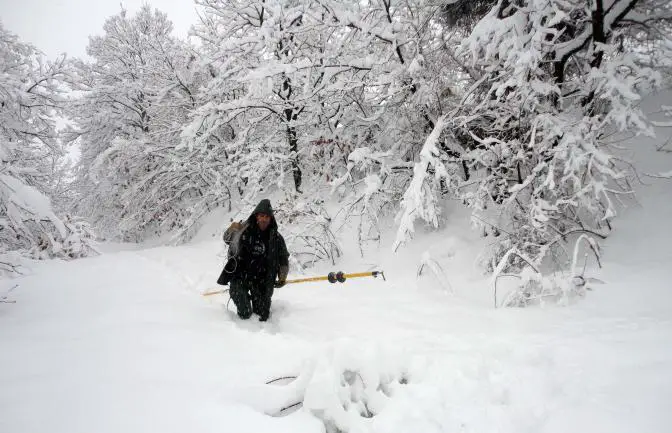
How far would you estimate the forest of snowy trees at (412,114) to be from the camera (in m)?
4.16

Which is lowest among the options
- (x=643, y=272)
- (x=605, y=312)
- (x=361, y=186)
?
(x=605, y=312)

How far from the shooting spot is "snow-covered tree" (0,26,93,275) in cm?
368

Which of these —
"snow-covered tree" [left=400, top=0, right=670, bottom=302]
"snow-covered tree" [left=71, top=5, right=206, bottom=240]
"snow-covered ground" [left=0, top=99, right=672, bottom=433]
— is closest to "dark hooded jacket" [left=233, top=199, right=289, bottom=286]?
"snow-covered ground" [left=0, top=99, right=672, bottom=433]

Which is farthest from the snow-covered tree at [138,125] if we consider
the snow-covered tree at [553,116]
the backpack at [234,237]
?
the snow-covered tree at [553,116]

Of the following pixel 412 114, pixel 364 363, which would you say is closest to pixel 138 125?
pixel 412 114

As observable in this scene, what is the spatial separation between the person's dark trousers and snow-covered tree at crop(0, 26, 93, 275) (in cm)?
197

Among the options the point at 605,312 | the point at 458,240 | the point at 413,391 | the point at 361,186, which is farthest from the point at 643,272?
the point at 361,186

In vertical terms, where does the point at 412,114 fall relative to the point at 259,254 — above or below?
above

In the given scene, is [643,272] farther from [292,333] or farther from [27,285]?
[27,285]

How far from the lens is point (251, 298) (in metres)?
4.72

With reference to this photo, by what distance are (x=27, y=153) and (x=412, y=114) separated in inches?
402

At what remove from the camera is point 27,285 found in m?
→ 5.24

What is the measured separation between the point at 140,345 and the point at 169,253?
7729mm

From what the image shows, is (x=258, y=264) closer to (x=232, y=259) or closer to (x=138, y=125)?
(x=232, y=259)
